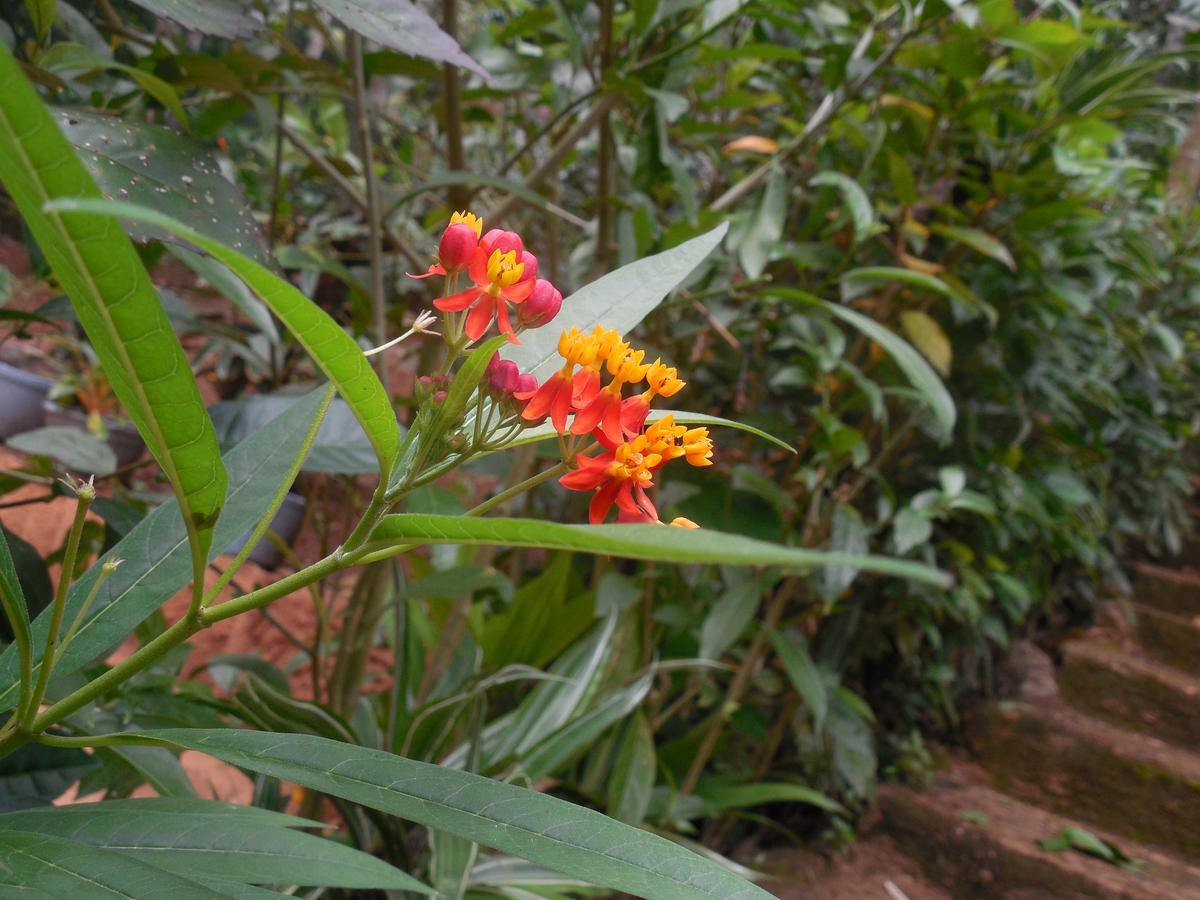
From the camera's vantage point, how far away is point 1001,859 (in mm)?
1786

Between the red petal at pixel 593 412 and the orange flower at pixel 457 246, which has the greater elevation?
the orange flower at pixel 457 246

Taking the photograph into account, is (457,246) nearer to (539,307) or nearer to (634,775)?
(539,307)

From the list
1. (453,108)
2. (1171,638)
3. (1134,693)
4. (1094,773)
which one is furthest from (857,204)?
(1171,638)

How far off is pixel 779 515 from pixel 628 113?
2.20 ft

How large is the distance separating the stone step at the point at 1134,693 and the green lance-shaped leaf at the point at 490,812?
2.62m

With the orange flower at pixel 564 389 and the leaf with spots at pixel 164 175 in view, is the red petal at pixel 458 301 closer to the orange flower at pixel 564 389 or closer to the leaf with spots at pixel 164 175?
the orange flower at pixel 564 389

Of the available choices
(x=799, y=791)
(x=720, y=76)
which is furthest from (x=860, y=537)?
(x=720, y=76)

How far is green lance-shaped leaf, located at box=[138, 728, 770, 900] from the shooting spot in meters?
0.32

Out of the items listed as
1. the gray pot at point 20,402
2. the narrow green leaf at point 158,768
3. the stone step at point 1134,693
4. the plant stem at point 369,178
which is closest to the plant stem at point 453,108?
the plant stem at point 369,178

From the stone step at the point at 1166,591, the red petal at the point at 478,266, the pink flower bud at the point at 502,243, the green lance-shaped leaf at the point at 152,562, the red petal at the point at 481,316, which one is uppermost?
the pink flower bud at the point at 502,243

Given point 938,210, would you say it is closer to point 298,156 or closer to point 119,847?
point 298,156

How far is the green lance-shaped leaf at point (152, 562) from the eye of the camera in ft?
1.29

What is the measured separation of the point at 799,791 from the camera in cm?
146

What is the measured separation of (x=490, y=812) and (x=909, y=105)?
126cm
